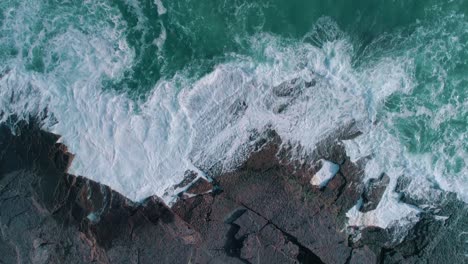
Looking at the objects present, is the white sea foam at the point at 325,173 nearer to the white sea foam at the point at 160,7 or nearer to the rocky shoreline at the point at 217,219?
the rocky shoreline at the point at 217,219

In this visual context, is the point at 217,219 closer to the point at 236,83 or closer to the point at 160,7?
the point at 236,83

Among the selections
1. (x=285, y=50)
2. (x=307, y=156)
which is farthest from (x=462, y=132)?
(x=285, y=50)

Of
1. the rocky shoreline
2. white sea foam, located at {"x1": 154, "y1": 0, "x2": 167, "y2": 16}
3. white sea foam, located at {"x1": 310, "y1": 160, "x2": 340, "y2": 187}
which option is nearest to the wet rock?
the rocky shoreline

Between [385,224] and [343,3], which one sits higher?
[343,3]

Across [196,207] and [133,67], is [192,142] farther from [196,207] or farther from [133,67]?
[133,67]

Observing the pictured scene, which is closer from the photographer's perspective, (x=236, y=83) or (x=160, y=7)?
(x=236, y=83)

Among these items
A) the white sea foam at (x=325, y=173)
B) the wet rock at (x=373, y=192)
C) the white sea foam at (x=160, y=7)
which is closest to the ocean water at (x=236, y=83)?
the white sea foam at (x=160, y=7)

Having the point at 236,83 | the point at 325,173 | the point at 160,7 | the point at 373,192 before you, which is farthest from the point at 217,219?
the point at 160,7
